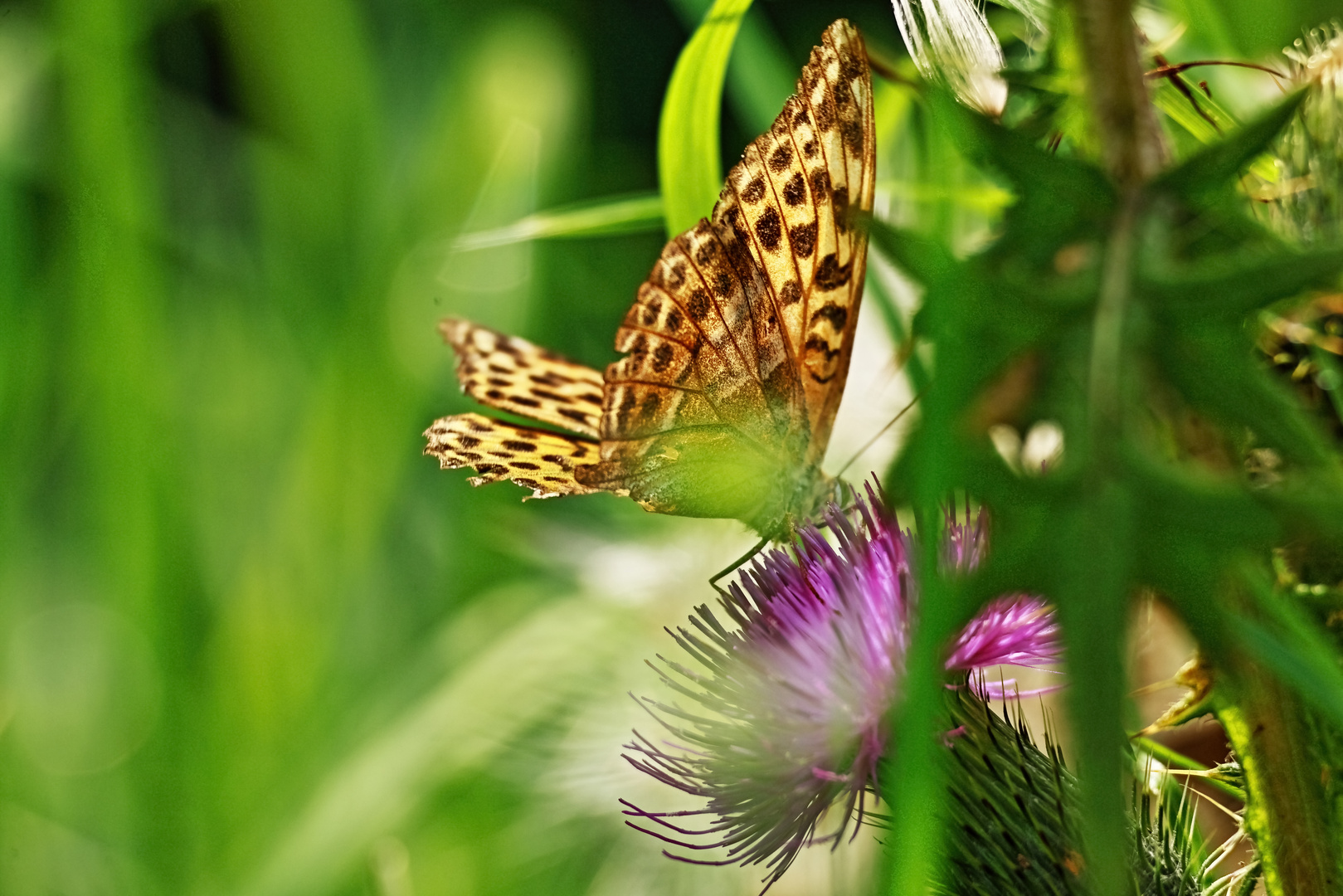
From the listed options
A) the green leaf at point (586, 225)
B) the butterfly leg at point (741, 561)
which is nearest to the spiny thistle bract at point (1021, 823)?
the butterfly leg at point (741, 561)

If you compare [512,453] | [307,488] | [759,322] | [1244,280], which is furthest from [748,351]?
[307,488]

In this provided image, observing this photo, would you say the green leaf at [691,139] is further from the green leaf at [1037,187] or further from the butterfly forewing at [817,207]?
the green leaf at [1037,187]

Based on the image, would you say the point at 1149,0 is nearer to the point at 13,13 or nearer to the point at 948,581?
the point at 948,581

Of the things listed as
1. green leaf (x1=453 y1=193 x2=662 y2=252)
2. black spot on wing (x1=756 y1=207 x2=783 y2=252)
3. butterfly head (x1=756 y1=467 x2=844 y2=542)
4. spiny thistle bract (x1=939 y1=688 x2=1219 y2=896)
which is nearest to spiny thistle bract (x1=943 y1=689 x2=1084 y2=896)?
spiny thistle bract (x1=939 y1=688 x2=1219 y2=896)

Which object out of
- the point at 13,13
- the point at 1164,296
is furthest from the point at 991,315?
the point at 13,13

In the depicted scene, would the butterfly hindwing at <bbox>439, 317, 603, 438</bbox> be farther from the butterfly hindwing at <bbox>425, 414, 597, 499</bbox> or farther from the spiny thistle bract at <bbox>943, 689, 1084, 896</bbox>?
the spiny thistle bract at <bbox>943, 689, 1084, 896</bbox>

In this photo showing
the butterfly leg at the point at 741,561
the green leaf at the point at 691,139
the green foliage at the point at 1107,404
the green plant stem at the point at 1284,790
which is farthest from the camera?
the green leaf at the point at 691,139
